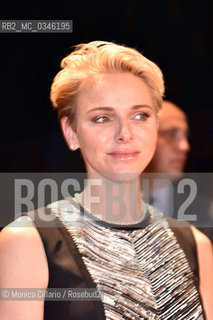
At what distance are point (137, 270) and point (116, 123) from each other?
0.43 m

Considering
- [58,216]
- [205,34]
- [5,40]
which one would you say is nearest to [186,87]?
[205,34]

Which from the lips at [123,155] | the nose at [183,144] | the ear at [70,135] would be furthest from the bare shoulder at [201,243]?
the nose at [183,144]

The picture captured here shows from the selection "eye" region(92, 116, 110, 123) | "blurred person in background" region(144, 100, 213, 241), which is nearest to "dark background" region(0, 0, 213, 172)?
"blurred person in background" region(144, 100, 213, 241)

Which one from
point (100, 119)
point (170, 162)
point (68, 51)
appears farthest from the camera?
point (68, 51)

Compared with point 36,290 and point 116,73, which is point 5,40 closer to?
point 116,73

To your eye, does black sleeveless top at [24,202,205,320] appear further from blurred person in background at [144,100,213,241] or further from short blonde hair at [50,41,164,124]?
blurred person in background at [144,100,213,241]

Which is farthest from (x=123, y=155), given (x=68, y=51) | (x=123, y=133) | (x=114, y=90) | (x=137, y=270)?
(x=68, y=51)

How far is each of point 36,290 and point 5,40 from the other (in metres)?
1.72

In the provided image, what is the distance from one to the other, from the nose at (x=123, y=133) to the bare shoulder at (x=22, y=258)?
35 centimetres

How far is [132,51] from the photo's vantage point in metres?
1.42

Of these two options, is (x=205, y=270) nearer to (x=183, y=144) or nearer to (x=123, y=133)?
(x=123, y=133)

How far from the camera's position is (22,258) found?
4.21 ft

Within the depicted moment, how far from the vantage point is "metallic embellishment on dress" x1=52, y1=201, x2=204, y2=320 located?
52.3 inches

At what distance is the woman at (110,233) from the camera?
1295mm
